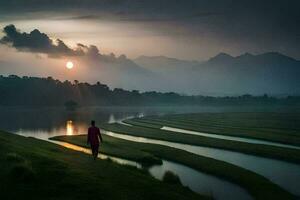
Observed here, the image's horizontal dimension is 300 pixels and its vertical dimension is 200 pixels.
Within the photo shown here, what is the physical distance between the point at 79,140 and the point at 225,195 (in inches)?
1690

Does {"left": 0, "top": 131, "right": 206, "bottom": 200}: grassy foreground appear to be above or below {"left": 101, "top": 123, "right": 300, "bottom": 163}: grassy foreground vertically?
above

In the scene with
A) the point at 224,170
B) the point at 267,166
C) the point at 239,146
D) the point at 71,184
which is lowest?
the point at 267,166

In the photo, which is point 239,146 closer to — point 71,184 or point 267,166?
point 267,166

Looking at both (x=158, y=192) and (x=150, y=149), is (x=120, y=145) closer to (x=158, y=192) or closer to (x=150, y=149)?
(x=150, y=149)

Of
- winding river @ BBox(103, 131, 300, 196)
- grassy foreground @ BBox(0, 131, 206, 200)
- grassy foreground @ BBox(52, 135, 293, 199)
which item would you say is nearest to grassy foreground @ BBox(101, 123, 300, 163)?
winding river @ BBox(103, 131, 300, 196)

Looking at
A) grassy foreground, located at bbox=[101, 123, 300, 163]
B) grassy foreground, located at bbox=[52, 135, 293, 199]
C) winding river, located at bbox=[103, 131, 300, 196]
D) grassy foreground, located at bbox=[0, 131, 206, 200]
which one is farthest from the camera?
grassy foreground, located at bbox=[101, 123, 300, 163]

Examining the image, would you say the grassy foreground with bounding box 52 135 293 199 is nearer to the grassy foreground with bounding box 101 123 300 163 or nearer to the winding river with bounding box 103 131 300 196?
the winding river with bounding box 103 131 300 196

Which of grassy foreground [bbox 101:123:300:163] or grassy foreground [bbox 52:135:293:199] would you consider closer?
grassy foreground [bbox 52:135:293:199]

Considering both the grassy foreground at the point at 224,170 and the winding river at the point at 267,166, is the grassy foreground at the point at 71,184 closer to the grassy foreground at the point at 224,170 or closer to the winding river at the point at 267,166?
the grassy foreground at the point at 224,170

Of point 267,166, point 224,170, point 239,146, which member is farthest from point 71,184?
point 239,146

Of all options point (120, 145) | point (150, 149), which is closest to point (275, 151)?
point (150, 149)

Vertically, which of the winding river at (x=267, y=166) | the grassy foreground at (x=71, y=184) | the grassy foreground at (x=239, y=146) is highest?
the grassy foreground at (x=71, y=184)

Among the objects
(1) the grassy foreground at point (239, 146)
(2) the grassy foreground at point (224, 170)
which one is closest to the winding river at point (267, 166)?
(1) the grassy foreground at point (239, 146)

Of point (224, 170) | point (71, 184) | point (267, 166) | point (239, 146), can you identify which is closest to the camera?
point (71, 184)
